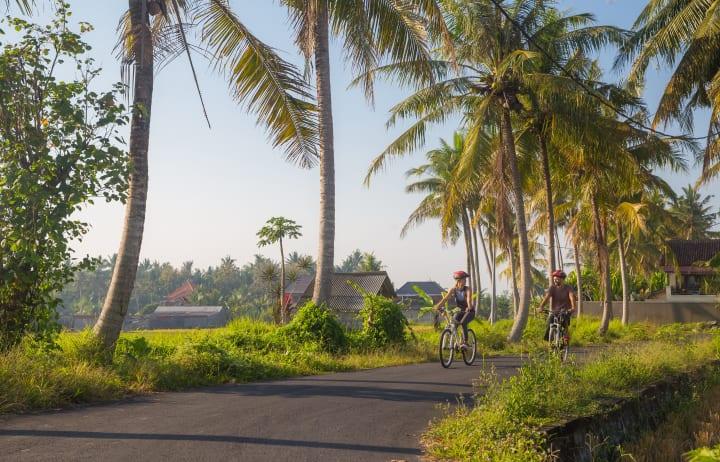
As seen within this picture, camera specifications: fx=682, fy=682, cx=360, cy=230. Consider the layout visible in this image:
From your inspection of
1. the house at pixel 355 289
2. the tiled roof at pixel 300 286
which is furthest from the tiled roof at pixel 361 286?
the tiled roof at pixel 300 286

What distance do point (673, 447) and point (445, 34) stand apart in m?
9.28

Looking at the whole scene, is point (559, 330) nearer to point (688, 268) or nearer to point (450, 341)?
point (450, 341)

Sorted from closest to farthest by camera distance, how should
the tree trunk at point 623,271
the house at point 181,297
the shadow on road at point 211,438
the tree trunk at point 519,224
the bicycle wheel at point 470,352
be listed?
the shadow on road at point 211,438
the bicycle wheel at point 470,352
the tree trunk at point 519,224
the tree trunk at point 623,271
the house at point 181,297

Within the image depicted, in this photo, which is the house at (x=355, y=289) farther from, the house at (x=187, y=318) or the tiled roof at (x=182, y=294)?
the tiled roof at (x=182, y=294)

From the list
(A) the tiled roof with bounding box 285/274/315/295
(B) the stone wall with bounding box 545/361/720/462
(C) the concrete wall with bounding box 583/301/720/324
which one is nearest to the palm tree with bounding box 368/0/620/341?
(B) the stone wall with bounding box 545/361/720/462

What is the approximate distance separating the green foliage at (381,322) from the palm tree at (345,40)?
1.59 meters

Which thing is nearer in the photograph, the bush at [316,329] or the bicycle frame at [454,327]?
the bicycle frame at [454,327]

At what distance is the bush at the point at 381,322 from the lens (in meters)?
15.2

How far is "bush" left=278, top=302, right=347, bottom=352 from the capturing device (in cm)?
1371

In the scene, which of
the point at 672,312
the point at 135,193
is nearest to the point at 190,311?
the point at 672,312

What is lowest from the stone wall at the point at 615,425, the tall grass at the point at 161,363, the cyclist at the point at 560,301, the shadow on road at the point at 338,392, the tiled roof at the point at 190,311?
the stone wall at the point at 615,425

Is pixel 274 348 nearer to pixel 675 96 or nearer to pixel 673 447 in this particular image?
pixel 673 447

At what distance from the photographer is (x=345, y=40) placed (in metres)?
14.4

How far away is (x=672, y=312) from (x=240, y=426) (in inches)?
1385
